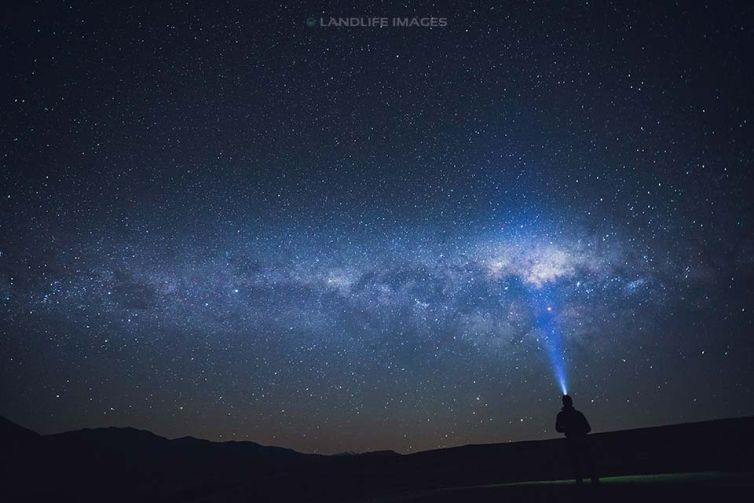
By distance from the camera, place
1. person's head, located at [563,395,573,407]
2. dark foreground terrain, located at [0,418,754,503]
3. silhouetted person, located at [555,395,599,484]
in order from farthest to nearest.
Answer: person's head, located at [563,395,573,407] → silhouetted person, located at [555,395,599,484] → dark foreground terrain, located at [0,418,754,503]

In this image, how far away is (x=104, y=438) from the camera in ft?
422

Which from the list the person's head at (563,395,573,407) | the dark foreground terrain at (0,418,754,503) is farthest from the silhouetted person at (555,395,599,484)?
the dark foreground terrain at (0,418,754,503)

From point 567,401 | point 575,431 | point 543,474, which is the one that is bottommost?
point 543,474

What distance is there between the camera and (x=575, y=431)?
787 cm

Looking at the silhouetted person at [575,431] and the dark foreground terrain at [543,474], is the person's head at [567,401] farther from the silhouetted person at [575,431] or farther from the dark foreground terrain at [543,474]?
the dark foreground terrain at [543,474]

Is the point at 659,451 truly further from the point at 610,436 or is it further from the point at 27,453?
the point at 27,453

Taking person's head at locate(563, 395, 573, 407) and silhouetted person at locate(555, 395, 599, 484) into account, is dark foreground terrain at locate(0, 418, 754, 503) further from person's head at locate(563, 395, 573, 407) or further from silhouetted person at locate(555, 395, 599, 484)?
person's head at locate(563, 395, 573, 407)

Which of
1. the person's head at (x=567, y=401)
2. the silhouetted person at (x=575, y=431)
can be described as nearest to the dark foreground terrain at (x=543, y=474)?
the silhouetted person at (x=575, y=431)

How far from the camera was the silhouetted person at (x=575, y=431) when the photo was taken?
7.85 metres

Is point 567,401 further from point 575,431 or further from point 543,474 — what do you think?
point 543,474

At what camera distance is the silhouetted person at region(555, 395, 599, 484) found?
7852 mm

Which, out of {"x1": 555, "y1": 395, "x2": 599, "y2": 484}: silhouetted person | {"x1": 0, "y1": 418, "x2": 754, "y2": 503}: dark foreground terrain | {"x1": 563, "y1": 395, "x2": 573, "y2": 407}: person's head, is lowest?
{"x1": 0, "y1": 418, "x2": 754, "y2": 503}: dark foreground terrain

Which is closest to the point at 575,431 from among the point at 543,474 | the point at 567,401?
the point at 567,401

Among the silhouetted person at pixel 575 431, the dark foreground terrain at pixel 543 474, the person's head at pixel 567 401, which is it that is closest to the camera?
the dark foreground terrain at pixel 543 474
